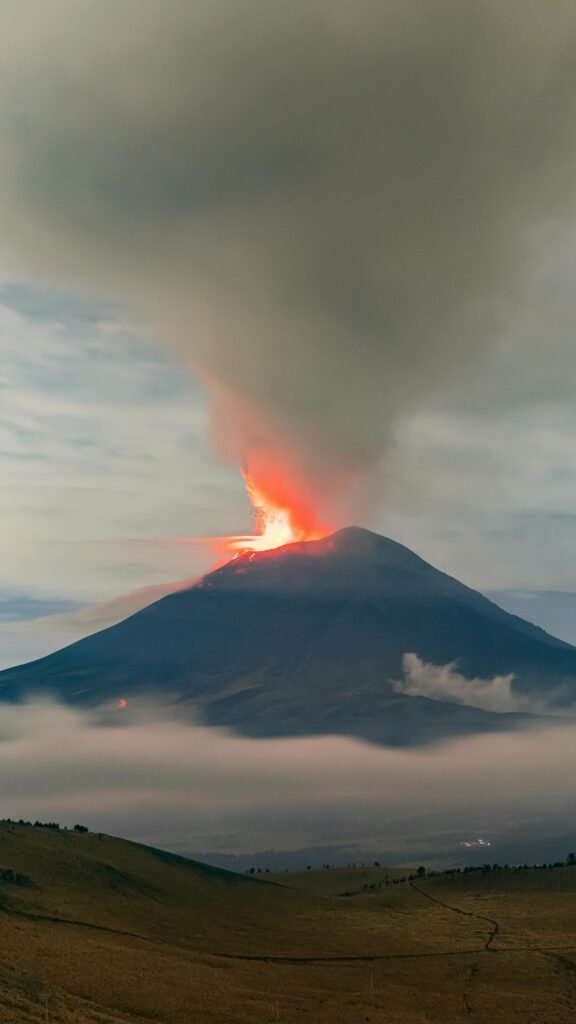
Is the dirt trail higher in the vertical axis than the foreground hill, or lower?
lower

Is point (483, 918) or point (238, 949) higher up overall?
point (238, 949)

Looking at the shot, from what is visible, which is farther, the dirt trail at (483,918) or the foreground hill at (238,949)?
the dirt trail at (483,918)

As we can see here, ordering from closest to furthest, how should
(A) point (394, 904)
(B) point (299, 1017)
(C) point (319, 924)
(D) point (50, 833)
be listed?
(B) point (299, 1017) → (C) point (319, 924) → (D) point (50, 833) → (A) point (394, 904)

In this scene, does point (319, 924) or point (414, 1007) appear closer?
point (414, 1007)

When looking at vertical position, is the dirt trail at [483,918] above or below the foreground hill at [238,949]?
below

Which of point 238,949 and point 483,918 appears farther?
point 483,918

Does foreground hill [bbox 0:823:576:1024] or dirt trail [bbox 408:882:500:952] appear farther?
dirt trail [bbox 408:882:500:952]

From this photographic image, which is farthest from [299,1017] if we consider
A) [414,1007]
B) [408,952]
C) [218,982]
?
[408,952]

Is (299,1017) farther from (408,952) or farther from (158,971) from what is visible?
(408,952)
